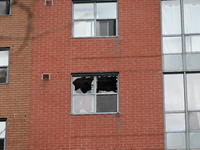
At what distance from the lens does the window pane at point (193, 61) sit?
1678cm

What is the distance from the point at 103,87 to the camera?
17.0 m

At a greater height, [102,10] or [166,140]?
[102,10]

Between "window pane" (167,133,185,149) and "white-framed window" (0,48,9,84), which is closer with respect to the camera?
"window pane" (167,133,185,149)

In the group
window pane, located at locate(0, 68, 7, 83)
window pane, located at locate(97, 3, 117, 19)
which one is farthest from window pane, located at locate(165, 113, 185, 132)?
window pane, located at locate(0, 68, 7, 83)

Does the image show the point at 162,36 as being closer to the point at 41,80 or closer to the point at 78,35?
the point at 78,35

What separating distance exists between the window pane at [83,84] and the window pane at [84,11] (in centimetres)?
246

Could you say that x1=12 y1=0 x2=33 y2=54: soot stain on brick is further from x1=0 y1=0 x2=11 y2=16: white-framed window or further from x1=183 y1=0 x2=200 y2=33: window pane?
x1=183 y1=0 x2=200 y2=33: window pane

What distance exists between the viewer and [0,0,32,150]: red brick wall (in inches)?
651

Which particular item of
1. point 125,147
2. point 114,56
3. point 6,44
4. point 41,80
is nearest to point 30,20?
point 6,44

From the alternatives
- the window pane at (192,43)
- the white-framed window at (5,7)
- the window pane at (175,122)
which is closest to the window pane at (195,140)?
the window pane at (175,122)

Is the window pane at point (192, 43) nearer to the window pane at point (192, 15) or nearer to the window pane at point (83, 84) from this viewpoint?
the window pane at point (192, 15)

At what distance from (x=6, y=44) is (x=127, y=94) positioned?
498cm

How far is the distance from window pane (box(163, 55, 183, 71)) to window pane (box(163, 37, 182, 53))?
0.25m

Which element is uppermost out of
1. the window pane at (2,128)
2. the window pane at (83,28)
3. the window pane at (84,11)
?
the window pane at (84,11)
